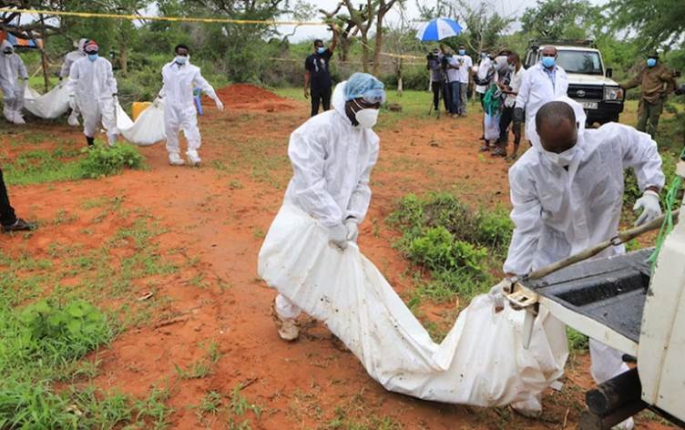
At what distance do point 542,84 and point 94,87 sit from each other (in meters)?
6.08

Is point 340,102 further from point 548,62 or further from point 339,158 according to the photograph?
point 548,62

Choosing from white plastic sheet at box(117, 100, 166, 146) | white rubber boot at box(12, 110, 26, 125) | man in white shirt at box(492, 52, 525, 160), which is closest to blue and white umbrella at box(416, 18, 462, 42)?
man in white shirt at box(492, 52, 525, 160)

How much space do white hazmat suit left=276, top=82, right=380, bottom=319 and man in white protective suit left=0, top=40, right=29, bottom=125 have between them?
949 cm

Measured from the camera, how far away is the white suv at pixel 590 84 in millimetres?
10031

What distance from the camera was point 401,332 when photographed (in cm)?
261

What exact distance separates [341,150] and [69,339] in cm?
185

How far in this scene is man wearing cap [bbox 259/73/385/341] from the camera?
2846mm

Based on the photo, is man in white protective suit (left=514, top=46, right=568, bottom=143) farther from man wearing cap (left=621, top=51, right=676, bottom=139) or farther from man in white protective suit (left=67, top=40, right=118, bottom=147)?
man in white protective suit (left=67, top=40, right=118, bottom=147)

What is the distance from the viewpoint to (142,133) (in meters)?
7.70

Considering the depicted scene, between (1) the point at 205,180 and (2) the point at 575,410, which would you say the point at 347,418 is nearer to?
(2) the point at 575,410

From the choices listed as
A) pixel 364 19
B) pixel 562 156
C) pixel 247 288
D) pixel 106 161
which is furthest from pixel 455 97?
pixel 562 156

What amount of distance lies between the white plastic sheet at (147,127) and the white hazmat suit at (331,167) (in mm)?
5225

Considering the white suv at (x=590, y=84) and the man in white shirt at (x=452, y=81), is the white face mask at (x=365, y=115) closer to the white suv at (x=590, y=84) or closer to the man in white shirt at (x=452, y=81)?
the white suv at (x=590, y=84)

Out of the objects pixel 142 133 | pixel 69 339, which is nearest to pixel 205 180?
pixel 142 133
